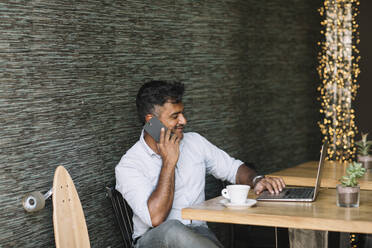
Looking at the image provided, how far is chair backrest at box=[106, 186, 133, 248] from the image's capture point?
2.52 m

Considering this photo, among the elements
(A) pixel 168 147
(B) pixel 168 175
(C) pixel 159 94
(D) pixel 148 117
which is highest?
(C) pixel 159 94

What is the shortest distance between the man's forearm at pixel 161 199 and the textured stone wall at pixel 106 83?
392mm

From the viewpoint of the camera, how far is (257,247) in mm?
3084

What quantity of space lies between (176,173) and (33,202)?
79 cm

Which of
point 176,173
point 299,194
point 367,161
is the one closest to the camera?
point 299,194

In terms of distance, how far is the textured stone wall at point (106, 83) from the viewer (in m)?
2.17

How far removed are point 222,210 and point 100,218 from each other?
2.85ft

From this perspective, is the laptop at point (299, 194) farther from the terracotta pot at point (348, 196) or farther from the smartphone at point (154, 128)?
the smartphone at point (154, 128)

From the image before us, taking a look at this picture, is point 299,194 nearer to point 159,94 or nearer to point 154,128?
point 154,128

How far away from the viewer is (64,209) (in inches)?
84.9

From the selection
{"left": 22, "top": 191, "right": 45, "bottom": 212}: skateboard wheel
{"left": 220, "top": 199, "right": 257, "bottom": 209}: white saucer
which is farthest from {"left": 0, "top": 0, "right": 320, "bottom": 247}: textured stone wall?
{"left": 220, "top": 199, "right": 257, "bottom": 209}: white saucer

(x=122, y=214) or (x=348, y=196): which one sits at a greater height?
(x=348, y=196)

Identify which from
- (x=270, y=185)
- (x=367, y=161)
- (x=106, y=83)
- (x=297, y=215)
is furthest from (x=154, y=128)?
(x=367, y=161)

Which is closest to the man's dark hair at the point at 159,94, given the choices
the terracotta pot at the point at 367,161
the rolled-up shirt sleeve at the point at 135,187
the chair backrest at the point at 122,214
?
the rolled-up shirt sleeve at the point at 135,187
